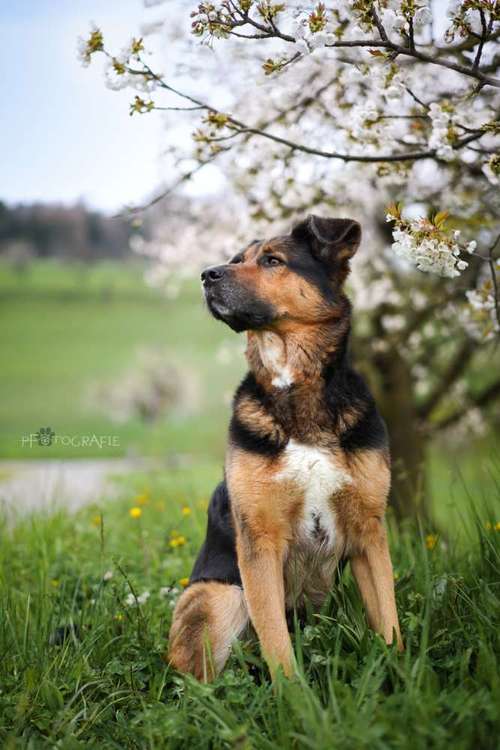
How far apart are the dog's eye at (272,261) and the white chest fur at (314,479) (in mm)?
892

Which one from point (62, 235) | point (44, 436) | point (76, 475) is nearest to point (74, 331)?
point (62, 235)

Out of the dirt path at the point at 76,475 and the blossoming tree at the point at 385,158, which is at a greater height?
the blossoming tree at the point at 385,158

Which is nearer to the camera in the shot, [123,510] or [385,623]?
[385,623]

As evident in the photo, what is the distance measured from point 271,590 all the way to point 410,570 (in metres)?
1.24

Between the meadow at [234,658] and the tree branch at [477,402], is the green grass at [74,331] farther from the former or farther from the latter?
the meadow at [234,658]

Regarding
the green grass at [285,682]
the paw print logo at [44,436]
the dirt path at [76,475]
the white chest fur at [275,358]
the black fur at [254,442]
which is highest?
the white chest fur at [275,358]

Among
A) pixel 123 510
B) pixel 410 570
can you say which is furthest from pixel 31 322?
pixel 410 570

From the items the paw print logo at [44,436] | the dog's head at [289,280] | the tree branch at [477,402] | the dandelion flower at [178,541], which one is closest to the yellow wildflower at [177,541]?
the dandelion flower at [178,541]

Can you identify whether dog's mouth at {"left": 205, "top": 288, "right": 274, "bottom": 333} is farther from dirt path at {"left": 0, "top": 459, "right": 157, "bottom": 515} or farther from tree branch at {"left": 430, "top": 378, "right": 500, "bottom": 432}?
tree branch at {"left": 430, "top": 378, "right": 500, "bottom": 432}

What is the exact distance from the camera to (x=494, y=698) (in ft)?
7.74

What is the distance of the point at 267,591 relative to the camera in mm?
2971

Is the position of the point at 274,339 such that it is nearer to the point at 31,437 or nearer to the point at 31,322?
the point at 31,437

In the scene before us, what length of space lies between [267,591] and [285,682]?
18.2 inches

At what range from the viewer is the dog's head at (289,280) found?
334 cm
